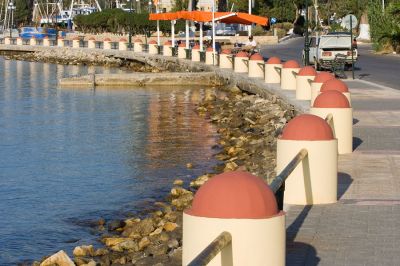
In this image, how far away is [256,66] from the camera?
38.0 meters

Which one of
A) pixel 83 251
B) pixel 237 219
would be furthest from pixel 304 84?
pixel 237 219

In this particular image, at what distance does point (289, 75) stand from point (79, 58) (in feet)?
155

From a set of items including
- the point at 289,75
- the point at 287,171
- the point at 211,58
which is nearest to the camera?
the point at 287,171

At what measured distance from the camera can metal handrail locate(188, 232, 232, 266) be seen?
6.92 meters

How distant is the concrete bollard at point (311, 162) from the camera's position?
1195 cm

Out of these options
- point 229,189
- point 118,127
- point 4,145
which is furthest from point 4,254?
point 118,127

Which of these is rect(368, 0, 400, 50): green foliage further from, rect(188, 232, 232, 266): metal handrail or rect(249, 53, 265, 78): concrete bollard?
rect(188, 232, 232, 266): metal handrail

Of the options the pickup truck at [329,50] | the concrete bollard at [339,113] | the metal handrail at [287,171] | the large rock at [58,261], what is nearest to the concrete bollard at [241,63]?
the pickup truck at [329,50]

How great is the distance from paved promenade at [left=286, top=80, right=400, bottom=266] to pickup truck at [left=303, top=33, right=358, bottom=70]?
21747 millimetres

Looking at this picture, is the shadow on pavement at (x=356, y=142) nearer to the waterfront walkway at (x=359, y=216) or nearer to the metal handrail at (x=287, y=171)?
the waterfront walkway at (x=359, y=216)

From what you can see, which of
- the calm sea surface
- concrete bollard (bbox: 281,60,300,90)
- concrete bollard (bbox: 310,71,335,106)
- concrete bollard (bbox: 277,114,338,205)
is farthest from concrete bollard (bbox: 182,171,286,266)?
concrete bollard (bbox: 281,60,300,90)

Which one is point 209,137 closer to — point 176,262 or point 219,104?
point 219,104

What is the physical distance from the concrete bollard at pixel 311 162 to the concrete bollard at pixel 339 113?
3.72 meters

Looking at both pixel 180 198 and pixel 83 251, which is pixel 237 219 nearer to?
pixel 83 251
